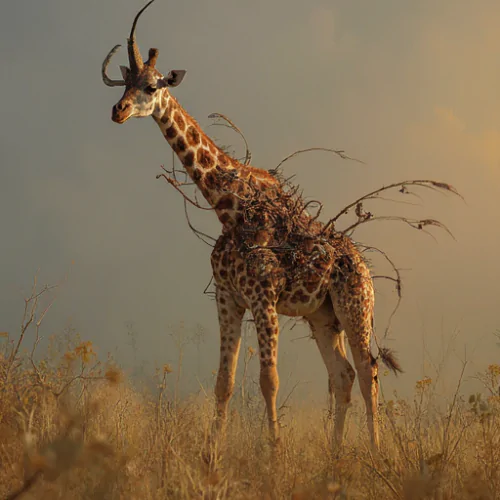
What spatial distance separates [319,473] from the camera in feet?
15.5

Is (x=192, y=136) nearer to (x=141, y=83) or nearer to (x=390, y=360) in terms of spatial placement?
(x=141, y=83)

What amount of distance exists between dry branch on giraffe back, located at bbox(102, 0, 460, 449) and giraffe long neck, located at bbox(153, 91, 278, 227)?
0.04ft

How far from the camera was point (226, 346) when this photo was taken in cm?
682

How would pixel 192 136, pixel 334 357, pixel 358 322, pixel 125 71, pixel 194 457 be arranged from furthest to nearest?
1. pixel 334 357
2. pixel 358 322
3. pixel 192 136
4. pixel 125 71
5. pixel 194 457

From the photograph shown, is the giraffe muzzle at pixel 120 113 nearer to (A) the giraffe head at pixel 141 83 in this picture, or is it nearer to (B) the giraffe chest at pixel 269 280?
(A) the giraffe head at pixel 141 83

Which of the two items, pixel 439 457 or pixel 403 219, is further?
pixel 403 219

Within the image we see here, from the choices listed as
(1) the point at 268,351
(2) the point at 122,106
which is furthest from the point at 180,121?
(1) the point at 268,351

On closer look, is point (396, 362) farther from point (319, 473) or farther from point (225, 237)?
point (319, 473)

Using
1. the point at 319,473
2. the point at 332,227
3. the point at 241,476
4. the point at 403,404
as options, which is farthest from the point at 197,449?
the point at 332,227

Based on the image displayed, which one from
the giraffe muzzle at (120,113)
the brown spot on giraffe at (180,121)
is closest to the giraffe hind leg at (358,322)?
the brown spot on giraffe at (180,121)

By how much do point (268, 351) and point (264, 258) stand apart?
3.27 ft

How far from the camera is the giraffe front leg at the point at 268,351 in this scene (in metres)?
6.27

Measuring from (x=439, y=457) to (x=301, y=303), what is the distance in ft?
9.95

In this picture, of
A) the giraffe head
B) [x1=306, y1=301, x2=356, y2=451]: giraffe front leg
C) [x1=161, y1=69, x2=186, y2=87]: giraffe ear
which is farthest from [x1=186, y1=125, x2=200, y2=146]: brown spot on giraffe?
[x1=306, y1=301, x2=356, y2=451]: giraffe front leg
